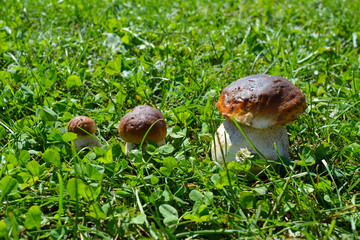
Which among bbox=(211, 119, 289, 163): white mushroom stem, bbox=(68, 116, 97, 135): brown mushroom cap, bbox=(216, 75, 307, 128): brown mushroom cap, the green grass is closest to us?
the green grass

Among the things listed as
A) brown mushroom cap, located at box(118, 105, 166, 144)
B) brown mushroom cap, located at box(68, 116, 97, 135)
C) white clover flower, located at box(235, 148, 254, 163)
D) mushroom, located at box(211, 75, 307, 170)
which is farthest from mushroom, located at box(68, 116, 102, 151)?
white clover flower, located at box(235, 148, 254, 163)

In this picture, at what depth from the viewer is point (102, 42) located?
12.5 feet

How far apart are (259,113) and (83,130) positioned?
1153 millimetres

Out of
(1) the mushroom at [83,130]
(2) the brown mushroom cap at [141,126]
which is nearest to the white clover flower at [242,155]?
(2) the brown mushroom cap at [141,126]

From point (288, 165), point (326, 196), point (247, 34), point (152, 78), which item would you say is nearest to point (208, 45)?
point (247, 34)

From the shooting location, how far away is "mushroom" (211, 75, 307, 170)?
6.66 ft

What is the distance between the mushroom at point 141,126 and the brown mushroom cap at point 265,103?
452 mm

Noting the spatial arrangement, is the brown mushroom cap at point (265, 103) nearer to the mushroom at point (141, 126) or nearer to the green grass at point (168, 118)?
the green grass at point (168, 118)

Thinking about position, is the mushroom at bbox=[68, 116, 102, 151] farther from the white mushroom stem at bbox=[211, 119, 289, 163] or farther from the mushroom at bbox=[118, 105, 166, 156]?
the white mushroom stem at bbox=[211, 119, 289, 163]

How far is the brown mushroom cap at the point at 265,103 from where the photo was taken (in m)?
2.03

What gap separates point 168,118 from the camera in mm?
2699

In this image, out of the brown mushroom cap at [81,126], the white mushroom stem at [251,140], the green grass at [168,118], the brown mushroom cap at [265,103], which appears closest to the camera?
the green grass at [168,118]

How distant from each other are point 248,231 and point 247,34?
8.90 ft

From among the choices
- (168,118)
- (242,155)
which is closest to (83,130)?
(168,118)
